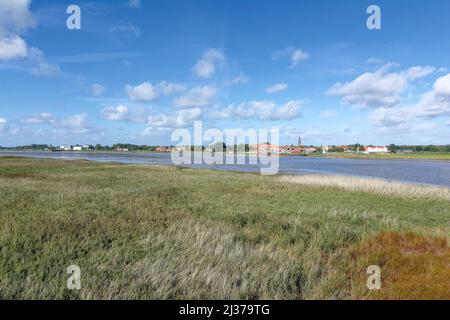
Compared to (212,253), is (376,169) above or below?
below

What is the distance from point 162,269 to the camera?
662 cm

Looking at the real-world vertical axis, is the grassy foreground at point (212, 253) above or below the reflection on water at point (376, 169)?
above

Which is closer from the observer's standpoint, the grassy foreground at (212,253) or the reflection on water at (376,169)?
the grassy foreground at (212,253)

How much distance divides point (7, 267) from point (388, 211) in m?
16.6

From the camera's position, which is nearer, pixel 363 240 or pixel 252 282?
pixel 252 282

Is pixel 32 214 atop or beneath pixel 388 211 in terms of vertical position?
atop

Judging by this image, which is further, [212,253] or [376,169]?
[376,169]

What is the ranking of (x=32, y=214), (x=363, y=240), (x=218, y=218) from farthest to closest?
(x=218, y=218) → (x=32, y=214) → (x=363, y=240)

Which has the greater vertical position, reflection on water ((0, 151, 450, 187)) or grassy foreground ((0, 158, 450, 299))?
grassy foreground ((0, 158, 450, 299))

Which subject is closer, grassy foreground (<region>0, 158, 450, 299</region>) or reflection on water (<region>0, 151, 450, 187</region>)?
grassy foreground (<region>0, 158, 450, 299</region>)
